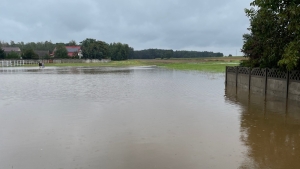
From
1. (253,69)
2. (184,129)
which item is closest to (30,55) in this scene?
(253,69)

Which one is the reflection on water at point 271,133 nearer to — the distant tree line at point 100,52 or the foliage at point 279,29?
the foliage at point 279,29

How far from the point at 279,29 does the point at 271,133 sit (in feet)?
23.3

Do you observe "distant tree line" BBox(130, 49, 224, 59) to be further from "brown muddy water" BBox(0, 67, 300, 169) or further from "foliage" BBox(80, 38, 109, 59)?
"brown muddy water" BBox(0, 67, 300, 169)

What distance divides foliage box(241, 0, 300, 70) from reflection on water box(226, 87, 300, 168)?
1.87 m

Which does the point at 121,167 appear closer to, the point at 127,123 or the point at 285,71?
the point at 127,123

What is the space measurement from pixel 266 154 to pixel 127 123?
4.17 meters

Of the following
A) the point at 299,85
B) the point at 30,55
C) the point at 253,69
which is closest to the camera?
the point at 299,85

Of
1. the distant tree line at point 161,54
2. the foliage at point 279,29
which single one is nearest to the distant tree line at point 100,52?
the distant tree line at point 161,54

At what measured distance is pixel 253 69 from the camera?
17.1 meters

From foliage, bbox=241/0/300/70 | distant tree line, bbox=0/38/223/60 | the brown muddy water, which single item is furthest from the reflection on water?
distant tree line, bbox=0/38/223/60

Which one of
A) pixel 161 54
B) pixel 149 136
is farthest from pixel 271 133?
pixel 161 54

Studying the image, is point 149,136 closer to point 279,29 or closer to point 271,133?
point 271,133

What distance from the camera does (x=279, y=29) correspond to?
1285 cm

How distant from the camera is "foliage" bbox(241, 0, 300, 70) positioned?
10.7 m
